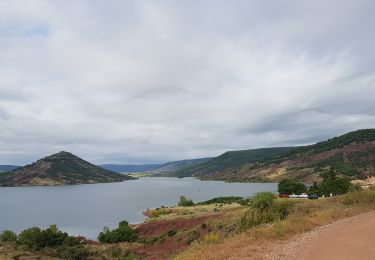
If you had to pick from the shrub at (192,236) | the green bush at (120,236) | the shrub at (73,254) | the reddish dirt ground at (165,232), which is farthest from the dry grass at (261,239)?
the green bush at (120,236)

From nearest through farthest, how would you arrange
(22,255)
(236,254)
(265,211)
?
(236,254) < (265,211) < (22,255)

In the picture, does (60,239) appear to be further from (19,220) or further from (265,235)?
(19,220)

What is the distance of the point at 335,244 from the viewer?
46.2 ft

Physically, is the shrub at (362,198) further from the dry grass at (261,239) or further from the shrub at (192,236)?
the shrub at (192,236)

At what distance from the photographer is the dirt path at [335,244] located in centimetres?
1255

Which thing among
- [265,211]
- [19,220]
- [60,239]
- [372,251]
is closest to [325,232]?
[372,251]

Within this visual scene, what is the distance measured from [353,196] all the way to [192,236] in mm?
25472

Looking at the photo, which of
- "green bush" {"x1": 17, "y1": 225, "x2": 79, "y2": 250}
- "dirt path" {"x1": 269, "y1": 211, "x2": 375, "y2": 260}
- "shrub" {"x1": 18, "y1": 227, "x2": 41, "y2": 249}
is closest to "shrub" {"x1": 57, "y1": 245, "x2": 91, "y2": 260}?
"green bush" {"x1": 17, "y1": 225, "x2": 79, "y2": 250}

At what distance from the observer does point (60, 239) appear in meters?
58.5

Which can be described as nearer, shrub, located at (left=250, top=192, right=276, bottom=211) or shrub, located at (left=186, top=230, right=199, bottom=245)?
shrub, located at (left=250, top=192, right=276, bottom=211)

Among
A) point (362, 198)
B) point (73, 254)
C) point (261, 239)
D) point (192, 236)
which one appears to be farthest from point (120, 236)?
point (261, 239)

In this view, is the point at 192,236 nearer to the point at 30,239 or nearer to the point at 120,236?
the point at 120,236

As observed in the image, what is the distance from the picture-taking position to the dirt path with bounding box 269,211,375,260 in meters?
12.6

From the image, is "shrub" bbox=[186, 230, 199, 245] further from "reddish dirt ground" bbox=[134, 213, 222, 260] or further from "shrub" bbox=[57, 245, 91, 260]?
"shrub" bbox=[57, 245, 91, 260]
